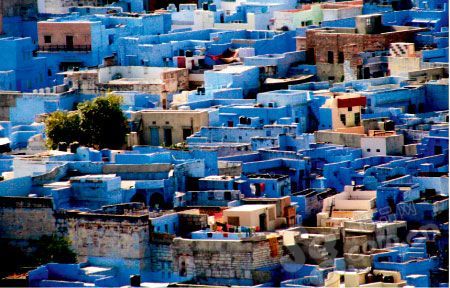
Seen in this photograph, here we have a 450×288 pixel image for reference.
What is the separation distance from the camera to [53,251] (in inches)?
2562

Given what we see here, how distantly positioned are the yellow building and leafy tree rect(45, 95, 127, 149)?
82 centimetres

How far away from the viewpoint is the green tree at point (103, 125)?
7725cm

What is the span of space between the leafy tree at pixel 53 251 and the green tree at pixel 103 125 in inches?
440

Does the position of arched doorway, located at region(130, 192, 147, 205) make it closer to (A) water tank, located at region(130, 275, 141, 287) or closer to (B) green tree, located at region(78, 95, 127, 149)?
(A) water tank, located at region(130, 275, 141, 287)

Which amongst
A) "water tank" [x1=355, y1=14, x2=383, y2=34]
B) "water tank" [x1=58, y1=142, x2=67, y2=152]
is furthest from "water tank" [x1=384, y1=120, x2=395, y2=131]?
"water tank" [x1=355, y1=14, x2=383, y2=34]

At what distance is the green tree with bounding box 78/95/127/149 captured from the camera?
3041 inches

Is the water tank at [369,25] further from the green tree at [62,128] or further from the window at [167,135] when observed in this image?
the green tree at [62,128]

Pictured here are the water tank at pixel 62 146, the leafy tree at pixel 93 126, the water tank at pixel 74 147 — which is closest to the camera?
the water tank at pixel 74 147

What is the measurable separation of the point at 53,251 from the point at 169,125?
1354 centimetres

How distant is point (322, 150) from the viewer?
73.7 m

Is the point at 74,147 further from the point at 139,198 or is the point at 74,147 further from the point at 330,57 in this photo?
the point at 330,57

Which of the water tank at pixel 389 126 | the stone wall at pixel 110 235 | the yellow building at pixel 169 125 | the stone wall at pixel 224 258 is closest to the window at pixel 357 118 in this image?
the water tank at pixel 389 126

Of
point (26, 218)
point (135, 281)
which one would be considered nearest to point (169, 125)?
point (26, 218)

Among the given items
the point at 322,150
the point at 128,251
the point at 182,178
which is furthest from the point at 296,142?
the point at 128,251
